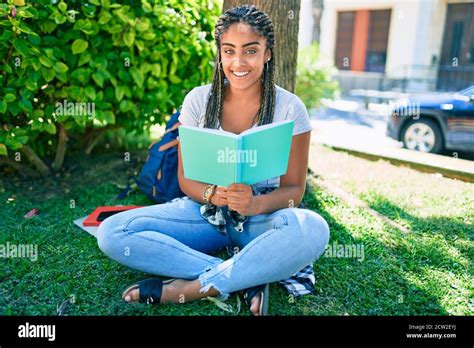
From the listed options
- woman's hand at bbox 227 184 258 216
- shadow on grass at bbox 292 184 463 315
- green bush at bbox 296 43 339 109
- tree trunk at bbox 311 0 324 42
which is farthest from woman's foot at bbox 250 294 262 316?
tree trunk at bbox 311 0 324 42

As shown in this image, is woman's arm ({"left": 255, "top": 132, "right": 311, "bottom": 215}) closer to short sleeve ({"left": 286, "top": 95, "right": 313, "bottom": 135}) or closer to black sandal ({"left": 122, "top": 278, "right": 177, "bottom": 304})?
short sleeve ({"left": 286, "top": 95, "right": 313, "bottom": 135})

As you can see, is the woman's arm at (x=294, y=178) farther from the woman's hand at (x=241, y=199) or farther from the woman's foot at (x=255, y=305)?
the woman's foot at (x=255, y=305)

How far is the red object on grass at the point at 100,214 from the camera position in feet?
10.1

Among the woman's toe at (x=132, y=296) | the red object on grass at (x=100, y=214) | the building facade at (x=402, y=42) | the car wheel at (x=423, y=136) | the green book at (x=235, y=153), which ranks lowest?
the woman's toe at (x=132, y=296)

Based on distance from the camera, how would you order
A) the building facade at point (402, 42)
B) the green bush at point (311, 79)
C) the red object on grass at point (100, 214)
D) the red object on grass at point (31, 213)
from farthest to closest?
the building facade at point (402, 42) → the green bush at point (311, 79) → the red object on grass at point (31, 213) → the red object on grass at point (100, 214)

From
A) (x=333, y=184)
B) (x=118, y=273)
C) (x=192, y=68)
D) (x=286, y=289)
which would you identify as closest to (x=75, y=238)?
(x=118, y=273)

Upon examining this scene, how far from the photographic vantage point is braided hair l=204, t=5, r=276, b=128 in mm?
2285

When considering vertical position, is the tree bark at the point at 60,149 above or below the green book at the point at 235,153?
below

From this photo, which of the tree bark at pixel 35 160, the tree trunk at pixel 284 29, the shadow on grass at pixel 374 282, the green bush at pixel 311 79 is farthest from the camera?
the green bush at pixel 311 79

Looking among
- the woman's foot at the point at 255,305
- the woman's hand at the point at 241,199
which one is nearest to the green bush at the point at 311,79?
the woman's hand at the point at 241,199

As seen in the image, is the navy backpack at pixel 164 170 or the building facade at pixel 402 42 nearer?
the navy backpack at pixel 164 170

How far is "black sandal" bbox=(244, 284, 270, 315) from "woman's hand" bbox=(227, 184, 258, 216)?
37cm

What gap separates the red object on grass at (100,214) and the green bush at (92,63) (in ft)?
2.35

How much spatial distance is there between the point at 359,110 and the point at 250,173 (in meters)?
10.9
